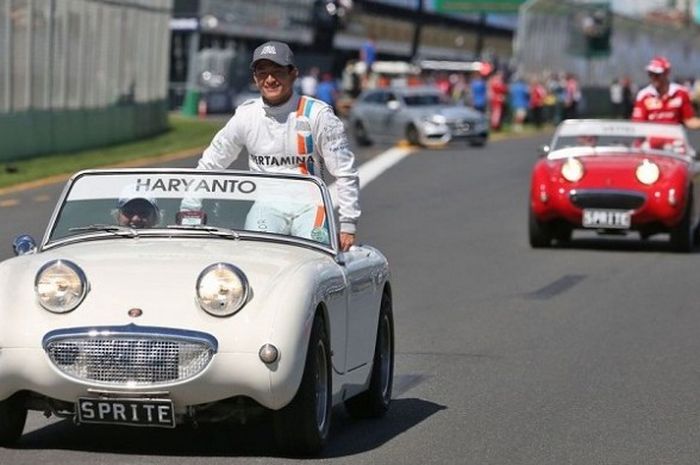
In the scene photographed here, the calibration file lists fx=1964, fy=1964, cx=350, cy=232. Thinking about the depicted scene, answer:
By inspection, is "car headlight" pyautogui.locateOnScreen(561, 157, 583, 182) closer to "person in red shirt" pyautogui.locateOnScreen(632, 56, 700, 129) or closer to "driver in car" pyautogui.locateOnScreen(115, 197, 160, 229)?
"person in red shirt" pyautogui.locateOnScreen(632, 56, 700, 129)

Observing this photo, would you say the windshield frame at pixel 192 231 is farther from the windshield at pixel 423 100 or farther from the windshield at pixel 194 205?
the windshield at pixel 423 100

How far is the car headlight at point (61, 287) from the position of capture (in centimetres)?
709

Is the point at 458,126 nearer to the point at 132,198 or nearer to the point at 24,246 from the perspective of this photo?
the point at 132,198

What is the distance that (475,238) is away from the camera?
66.7 ft

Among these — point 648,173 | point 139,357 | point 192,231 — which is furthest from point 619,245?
point 139,357

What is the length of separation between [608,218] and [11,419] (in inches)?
463

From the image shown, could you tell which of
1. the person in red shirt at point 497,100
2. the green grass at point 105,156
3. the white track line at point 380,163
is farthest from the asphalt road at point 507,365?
the person in red shirt at point 497,100

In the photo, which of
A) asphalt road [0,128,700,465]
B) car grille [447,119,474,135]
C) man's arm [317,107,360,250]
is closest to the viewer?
asphalt road [0,128,700,465]

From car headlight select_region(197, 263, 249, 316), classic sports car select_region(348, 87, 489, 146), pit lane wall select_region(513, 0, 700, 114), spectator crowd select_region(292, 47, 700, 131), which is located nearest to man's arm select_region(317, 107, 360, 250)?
car headlight select_region(197, 263, 249, 316)

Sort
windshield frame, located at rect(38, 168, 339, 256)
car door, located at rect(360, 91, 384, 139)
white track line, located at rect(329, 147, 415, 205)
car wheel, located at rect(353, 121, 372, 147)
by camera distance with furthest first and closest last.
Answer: car wheel, located at rect(353, 121, 372, 147)
car door, located at rect(360, 91, 384, 139)
white track line, located at rect(329, 147, 415, 205)
windshield frame, located at rect(38, 168, 339, 256)

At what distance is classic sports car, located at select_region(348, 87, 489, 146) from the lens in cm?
4122

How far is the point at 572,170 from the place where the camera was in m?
18.7

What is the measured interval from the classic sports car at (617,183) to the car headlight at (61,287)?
11779 millimetres

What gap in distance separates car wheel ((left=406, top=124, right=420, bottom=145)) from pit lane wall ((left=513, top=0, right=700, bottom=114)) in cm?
2283
